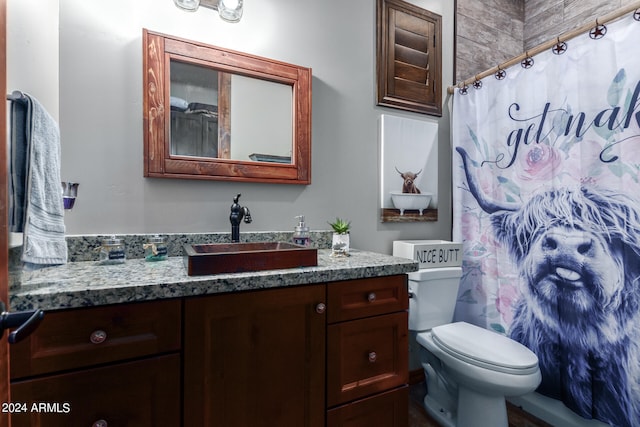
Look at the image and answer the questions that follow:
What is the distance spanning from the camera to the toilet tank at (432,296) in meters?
1.72

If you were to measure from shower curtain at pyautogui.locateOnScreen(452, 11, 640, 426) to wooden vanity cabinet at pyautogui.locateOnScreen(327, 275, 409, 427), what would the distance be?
0.89m

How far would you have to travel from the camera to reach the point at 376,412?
1.20 meters

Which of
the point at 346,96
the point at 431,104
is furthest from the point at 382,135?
the point at 431,104

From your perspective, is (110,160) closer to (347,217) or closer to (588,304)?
(347,217)

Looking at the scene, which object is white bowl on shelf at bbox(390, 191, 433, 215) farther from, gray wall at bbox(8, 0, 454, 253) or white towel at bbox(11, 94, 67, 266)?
white towel at bbox(11, 94, 67, 266)

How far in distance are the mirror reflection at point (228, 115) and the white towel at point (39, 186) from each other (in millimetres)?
489

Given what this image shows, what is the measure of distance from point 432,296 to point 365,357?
0.74 meters

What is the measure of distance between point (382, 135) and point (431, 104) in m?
0.49

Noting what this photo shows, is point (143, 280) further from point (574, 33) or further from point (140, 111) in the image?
point (574, 33)

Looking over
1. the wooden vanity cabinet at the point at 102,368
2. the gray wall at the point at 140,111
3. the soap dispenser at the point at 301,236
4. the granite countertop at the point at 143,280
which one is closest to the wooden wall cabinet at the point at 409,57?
the gray wall at the point at 140,111

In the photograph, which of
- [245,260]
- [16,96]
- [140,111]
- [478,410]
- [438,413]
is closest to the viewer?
[16,96]

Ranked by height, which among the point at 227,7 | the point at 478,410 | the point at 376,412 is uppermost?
the point at 227,7

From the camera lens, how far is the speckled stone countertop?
2.53 ft

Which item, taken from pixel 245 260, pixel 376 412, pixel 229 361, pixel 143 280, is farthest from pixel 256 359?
pixel 376 412
